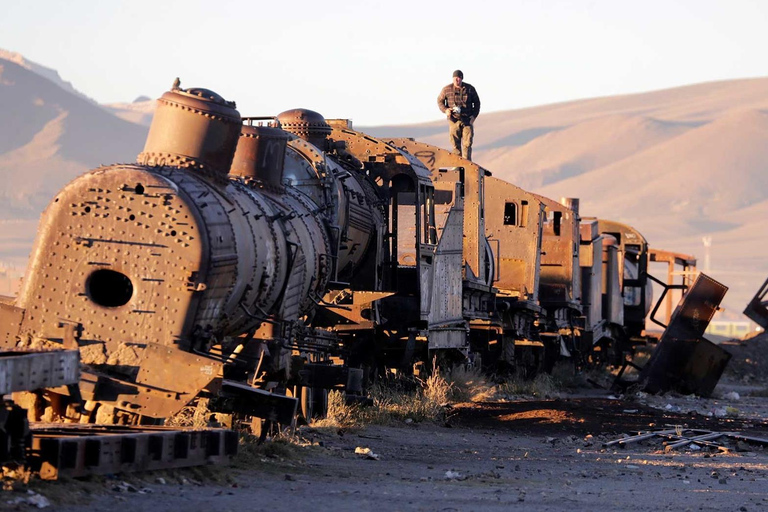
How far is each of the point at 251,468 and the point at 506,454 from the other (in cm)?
464

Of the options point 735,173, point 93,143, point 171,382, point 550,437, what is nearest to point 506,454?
point 550,437

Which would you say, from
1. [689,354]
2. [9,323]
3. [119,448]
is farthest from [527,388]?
[119,448]

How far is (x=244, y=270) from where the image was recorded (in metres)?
11.4

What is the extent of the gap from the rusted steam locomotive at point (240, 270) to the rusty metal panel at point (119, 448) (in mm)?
429

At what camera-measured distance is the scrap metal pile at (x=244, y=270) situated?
413 inches

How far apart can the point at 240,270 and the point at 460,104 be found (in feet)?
45.6

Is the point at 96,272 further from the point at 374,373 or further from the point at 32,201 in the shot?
the point at 32,201

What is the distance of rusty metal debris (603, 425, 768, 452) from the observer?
51.4 ft

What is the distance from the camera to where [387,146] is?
18094 millimetres

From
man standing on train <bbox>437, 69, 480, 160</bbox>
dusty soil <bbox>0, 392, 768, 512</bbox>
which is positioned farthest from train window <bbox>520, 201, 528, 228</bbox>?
dusty soil <bbox>0, 392, 768, 512</bbox>

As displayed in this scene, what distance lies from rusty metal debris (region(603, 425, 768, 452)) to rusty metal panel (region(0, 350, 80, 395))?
8.24m

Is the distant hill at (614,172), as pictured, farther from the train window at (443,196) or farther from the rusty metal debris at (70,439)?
the rusty metal debris at (70,439)

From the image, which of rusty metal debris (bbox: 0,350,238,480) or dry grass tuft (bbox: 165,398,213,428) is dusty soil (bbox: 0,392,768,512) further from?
dry grass tuft (bbox: 165,398,213,428)

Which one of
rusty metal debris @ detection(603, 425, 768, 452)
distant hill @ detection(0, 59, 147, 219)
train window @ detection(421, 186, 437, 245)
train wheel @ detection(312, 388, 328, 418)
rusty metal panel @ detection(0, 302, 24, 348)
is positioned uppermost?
distant hill @ detection(0, 59, 147, 219)
